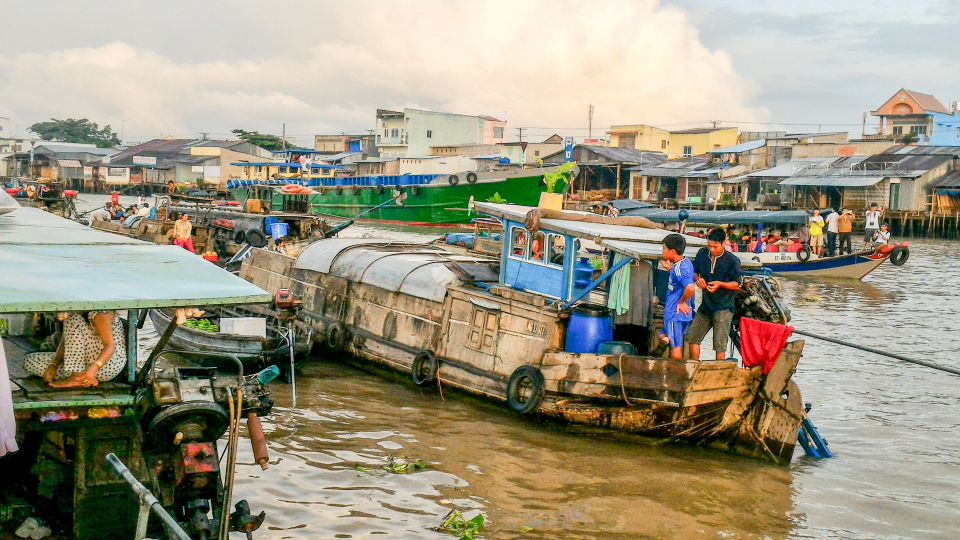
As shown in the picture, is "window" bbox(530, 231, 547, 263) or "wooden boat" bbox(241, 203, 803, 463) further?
"window" bbox(530, 231, 547, 263)

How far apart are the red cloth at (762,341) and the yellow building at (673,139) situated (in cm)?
5031

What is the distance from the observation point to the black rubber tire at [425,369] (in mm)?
11188

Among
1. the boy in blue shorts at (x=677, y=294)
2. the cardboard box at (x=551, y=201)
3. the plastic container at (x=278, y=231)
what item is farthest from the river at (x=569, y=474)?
the plastic container at (x=278, y=231)

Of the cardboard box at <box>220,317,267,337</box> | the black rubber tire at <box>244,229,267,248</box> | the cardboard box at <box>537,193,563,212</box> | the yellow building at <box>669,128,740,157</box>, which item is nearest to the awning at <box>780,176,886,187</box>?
the yellow building at <box>669,128,740,157</box>

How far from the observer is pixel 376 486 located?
26.8ft

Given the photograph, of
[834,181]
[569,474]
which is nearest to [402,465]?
[569,474]

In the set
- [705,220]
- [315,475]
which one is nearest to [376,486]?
[315,475]

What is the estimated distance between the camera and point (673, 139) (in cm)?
6025

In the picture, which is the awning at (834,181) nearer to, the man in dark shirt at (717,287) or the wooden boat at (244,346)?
the man in dark shirt at (717,287)

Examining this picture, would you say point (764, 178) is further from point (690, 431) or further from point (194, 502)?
point (194, 502)

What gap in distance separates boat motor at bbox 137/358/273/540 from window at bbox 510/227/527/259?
5619 mm

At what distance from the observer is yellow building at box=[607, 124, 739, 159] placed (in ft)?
191

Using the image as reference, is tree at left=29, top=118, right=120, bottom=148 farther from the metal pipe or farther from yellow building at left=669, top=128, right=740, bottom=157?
the metal pipe

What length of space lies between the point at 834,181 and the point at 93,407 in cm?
4134
